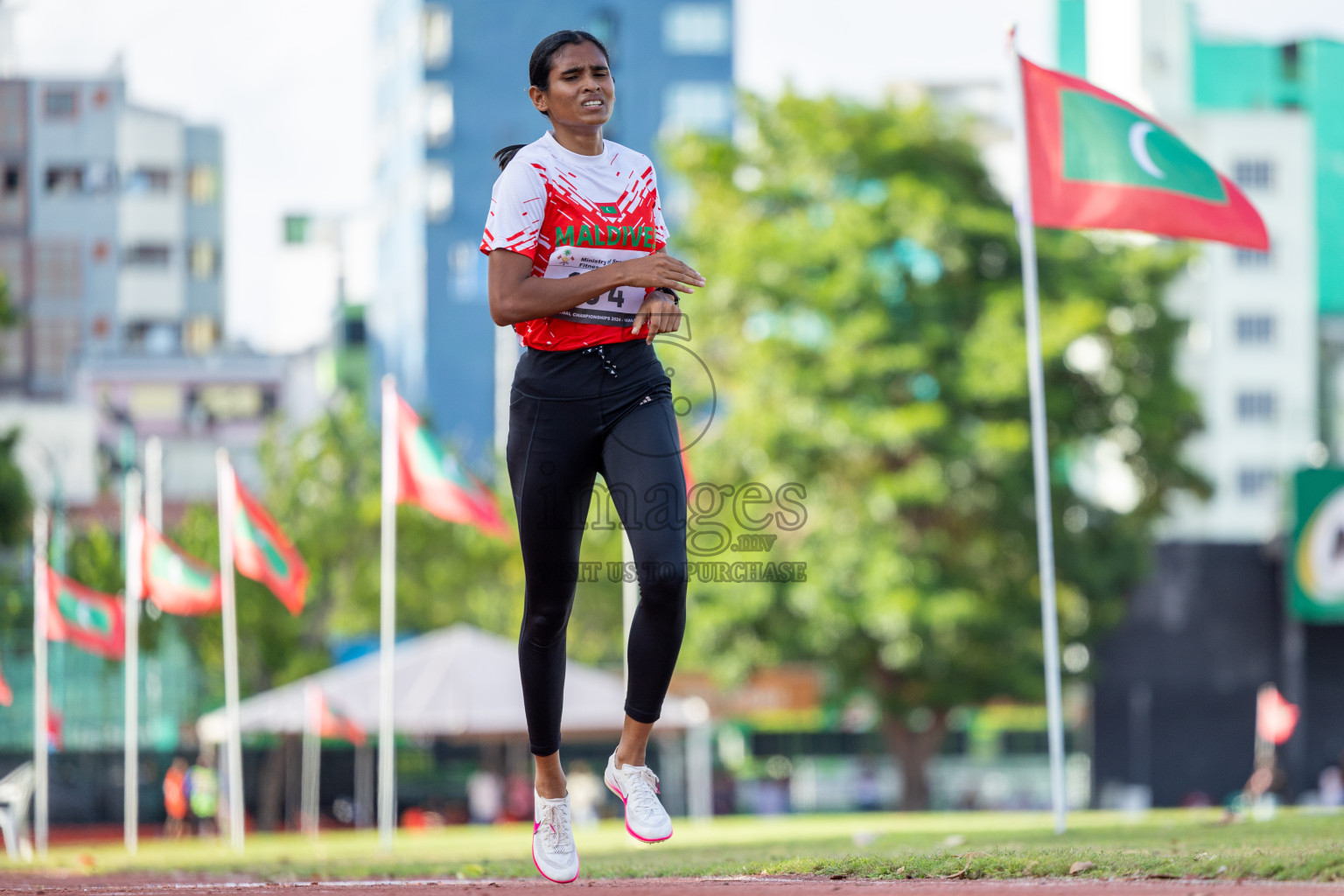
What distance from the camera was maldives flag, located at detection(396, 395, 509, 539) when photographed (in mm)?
20703

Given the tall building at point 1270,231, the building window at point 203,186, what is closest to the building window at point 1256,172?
the tall building at point 1270,231

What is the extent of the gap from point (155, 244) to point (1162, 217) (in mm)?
74214

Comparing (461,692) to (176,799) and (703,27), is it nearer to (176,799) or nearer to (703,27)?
(176,799)

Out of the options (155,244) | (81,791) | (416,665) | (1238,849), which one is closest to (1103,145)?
(1238,849)

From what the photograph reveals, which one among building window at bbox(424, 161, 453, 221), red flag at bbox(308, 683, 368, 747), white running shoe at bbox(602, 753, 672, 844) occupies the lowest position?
red flag at bbox(308, 683, 368, 747)

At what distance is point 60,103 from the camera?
2965 inches

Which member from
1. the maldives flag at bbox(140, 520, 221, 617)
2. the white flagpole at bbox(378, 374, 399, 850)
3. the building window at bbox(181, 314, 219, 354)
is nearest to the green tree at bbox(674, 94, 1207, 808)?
the maldives flag at bbox(140, 520, 221, 617)

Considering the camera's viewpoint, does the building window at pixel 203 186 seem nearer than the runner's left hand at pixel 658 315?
No

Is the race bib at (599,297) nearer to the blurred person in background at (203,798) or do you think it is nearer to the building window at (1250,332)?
the blurred person in background at (203,798)

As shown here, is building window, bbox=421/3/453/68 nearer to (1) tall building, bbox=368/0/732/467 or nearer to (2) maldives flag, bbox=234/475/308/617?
(1) tall building, bbox=368/0/732/467

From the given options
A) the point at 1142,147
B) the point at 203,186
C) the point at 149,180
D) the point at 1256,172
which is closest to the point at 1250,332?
the point at 1256,172

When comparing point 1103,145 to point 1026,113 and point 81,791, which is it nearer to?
point 1026,113

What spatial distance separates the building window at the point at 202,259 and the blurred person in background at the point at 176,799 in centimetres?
4784

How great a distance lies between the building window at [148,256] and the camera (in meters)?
81.9
